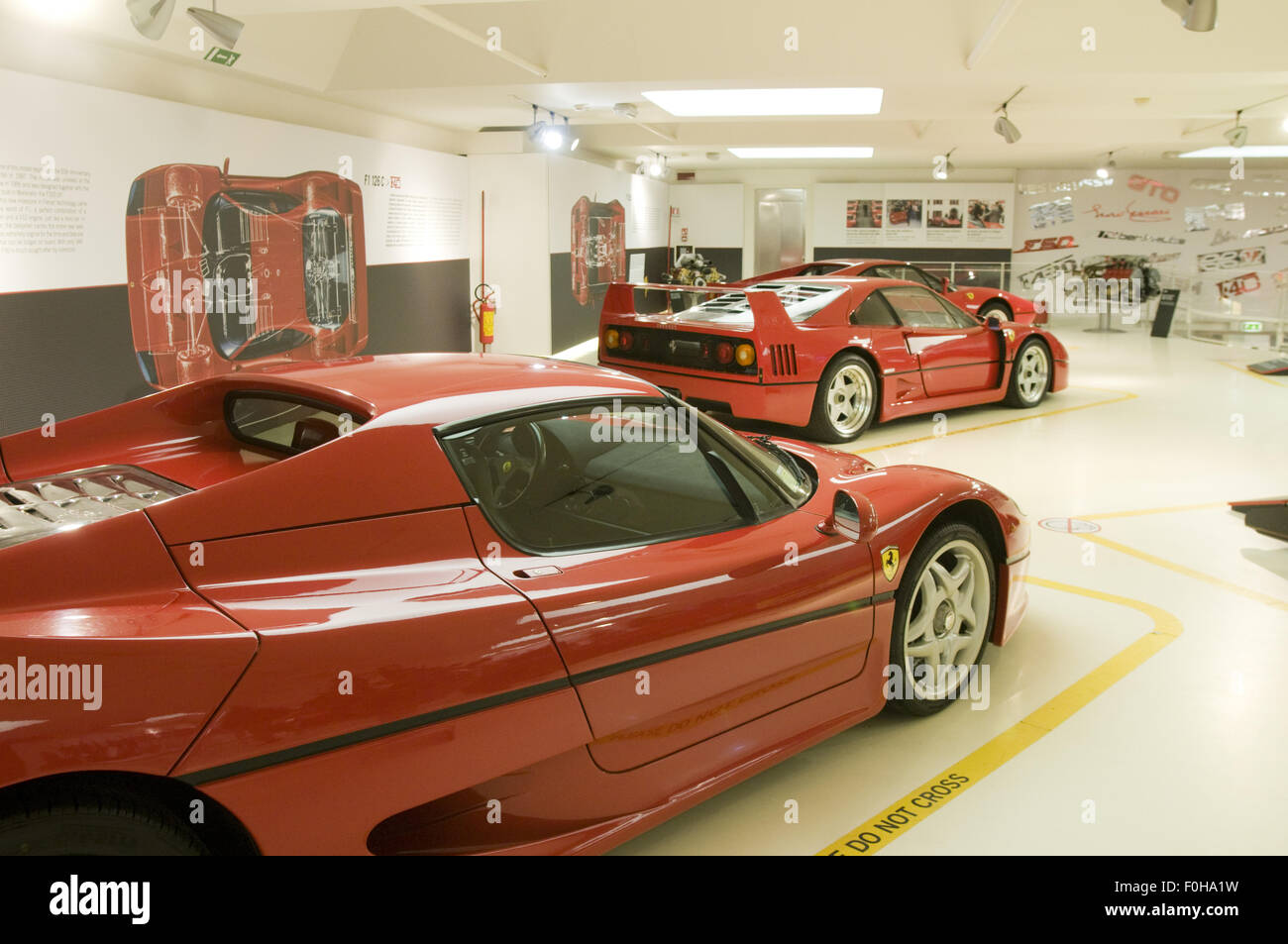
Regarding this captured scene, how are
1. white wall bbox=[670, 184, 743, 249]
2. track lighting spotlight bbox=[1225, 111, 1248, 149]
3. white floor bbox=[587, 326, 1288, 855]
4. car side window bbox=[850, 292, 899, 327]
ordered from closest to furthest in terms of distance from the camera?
white floor bbox=[587, 326, 1288, 855], car side window bbox=[850, 292, 899, 327], track lighting spotlight bbox=[1225, 111, 1248, 149], white wall bbox=[670, 184, 743, 249]

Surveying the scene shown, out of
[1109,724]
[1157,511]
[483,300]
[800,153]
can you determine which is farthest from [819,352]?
[800,153]

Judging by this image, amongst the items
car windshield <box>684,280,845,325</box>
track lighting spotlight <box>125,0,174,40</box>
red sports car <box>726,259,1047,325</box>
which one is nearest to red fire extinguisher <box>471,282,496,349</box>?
red sports car <box>726,259,1047,325</box>

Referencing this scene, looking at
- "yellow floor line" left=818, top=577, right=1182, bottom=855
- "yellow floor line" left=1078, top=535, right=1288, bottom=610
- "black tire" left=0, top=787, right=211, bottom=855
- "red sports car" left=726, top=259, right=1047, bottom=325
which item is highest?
"red sports car" left=726, top=259, right=1047, bottom=325

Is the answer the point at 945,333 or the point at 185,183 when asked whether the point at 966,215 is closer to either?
the point at 945,333

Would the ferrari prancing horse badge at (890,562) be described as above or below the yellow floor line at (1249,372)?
below

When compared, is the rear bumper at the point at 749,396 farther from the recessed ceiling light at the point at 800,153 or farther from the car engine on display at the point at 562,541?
the recessed ceiling light at the point at 800,153

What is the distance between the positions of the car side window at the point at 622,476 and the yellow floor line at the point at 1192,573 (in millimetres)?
2685

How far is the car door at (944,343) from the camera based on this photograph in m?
7.67

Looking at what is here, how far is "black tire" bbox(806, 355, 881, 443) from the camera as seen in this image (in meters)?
6.97

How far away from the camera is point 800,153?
15.8m

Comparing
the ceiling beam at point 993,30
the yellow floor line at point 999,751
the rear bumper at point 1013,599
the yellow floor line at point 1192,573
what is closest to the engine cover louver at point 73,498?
the yellow floor line at point 999,751

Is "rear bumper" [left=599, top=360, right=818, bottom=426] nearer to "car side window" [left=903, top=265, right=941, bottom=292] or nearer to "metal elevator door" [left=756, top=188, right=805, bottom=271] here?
"car side window" [left=903, top=265, right=941, bottom=292]

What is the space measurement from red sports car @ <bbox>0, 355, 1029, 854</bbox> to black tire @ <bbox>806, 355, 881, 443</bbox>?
13.0 feet
